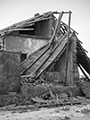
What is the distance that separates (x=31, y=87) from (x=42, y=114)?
8.93ft

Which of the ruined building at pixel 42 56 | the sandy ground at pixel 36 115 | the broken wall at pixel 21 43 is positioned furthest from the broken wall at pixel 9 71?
the broken wall at pixel 21 43

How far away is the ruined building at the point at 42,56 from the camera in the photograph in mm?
8578

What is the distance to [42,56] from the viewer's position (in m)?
11.9

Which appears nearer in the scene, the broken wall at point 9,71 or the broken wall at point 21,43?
the broken wall at point 9,71

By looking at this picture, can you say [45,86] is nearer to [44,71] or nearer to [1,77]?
[44,71]

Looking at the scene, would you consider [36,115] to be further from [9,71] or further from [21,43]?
[21,43]

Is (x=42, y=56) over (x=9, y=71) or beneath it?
over

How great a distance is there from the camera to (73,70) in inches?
469

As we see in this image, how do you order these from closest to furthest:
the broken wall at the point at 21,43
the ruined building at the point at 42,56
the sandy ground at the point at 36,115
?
the sandy ground at the point at 36,115, the ruined building at the point at 42,56, the broken wall at the point at 21,43

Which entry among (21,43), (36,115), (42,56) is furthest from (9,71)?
(21,43)

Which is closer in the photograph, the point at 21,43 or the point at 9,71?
the point at 9,71

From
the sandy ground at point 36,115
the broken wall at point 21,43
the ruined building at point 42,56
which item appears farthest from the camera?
the broken wall at point 21,43

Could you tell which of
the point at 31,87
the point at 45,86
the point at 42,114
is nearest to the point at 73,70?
the point at 45,86

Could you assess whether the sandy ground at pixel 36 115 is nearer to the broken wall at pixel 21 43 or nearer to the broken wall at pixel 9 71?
the broken wall at pixel 9 71
